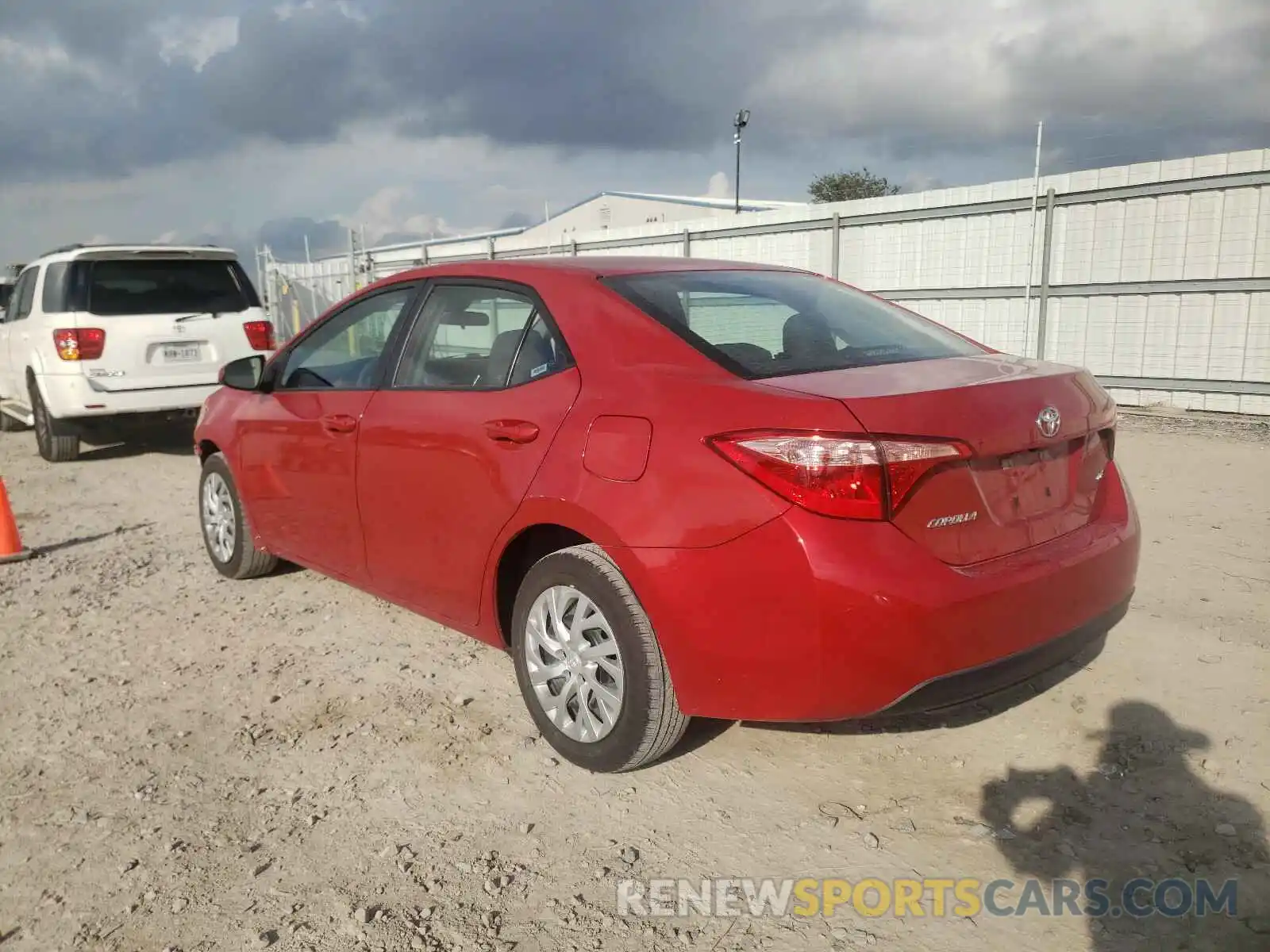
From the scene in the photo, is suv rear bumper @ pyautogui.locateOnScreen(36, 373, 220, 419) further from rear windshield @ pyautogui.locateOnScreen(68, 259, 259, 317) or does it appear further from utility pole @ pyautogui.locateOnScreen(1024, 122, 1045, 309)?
utility pole @ pyautogui.locateOnScreen(1024, 122, 1045, 309)

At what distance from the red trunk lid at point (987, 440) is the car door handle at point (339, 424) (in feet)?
6.25

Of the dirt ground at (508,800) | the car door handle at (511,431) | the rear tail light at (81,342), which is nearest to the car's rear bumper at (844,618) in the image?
the dirt ground at (508,800)

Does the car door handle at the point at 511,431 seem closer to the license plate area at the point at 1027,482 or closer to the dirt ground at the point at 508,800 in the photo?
the dirt ground at the point at 508,800

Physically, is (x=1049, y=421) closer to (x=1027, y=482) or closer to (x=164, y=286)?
(x=1027, y=482)

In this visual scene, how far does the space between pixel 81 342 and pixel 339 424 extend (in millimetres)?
5721

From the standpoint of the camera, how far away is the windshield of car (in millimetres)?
8500

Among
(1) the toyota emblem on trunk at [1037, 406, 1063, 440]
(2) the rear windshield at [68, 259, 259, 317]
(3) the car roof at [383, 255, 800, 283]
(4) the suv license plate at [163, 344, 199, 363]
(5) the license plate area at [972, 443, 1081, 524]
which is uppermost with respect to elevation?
(2) the rear windshield at [68, 259, 259, 317]

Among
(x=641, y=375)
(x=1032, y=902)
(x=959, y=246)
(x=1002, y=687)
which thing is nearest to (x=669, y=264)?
(x=641, y=375)

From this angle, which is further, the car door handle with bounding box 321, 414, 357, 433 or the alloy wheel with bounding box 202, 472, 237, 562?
the alloy wheel with bounding box 202, 472, 237, 562

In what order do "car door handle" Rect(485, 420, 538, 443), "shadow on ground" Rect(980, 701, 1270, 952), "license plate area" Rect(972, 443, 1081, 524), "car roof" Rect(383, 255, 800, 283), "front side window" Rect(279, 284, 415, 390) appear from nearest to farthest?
"shadow on ground" Rect(980, 701, 1270, 952) < "license plate area" Rect(972, 443, 1081, 524) < "car door handle" Rect(485, 420, 538, 443) < "car roof" Rect(383, 255, 800, 283) < "front side window" Rect(279, 284, 415, 390)

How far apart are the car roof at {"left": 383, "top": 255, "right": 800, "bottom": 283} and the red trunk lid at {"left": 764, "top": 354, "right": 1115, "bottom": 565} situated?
0.90 metres

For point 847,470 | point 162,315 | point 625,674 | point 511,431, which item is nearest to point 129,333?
point 162,315

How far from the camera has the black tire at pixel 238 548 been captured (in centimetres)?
498

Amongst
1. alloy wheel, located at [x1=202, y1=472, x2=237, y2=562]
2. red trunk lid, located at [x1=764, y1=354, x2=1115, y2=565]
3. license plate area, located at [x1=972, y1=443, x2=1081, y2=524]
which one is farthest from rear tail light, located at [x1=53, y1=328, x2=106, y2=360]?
license plate area, located at [x1=972, y1=443, x2=1081, y2=524]
